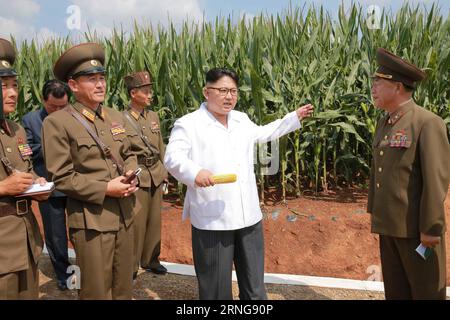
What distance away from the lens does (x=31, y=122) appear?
379 cm

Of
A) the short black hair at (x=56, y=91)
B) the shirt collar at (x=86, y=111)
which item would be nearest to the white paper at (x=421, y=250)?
the shirt collar at (x=86, y=111)

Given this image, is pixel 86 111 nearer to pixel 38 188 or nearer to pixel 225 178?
pixel 38 188

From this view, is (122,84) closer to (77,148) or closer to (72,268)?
(72,268)

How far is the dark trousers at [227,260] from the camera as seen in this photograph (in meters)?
2.72

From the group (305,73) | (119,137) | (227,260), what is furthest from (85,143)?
(305,73)

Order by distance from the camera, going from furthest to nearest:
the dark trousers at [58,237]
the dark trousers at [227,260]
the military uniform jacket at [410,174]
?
the dark trousers at [58,237] < the dark trousers at [227,260] < the military uniform jacket at [410,174]

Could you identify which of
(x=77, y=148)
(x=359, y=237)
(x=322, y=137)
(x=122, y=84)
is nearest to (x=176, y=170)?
(x=77, y=148)

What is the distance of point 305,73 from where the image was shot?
→ 5.25 metres

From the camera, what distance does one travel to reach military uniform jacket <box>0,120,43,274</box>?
2.21m

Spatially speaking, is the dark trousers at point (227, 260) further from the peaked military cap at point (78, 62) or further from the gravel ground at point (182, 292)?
the peaked military cap at point (78, 62)

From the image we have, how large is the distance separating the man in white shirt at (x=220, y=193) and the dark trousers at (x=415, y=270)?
801 mm

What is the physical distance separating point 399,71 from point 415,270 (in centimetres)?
110

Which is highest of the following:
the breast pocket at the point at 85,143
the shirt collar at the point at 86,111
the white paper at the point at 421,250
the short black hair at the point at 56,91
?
the short black hair at the point at 56,91
